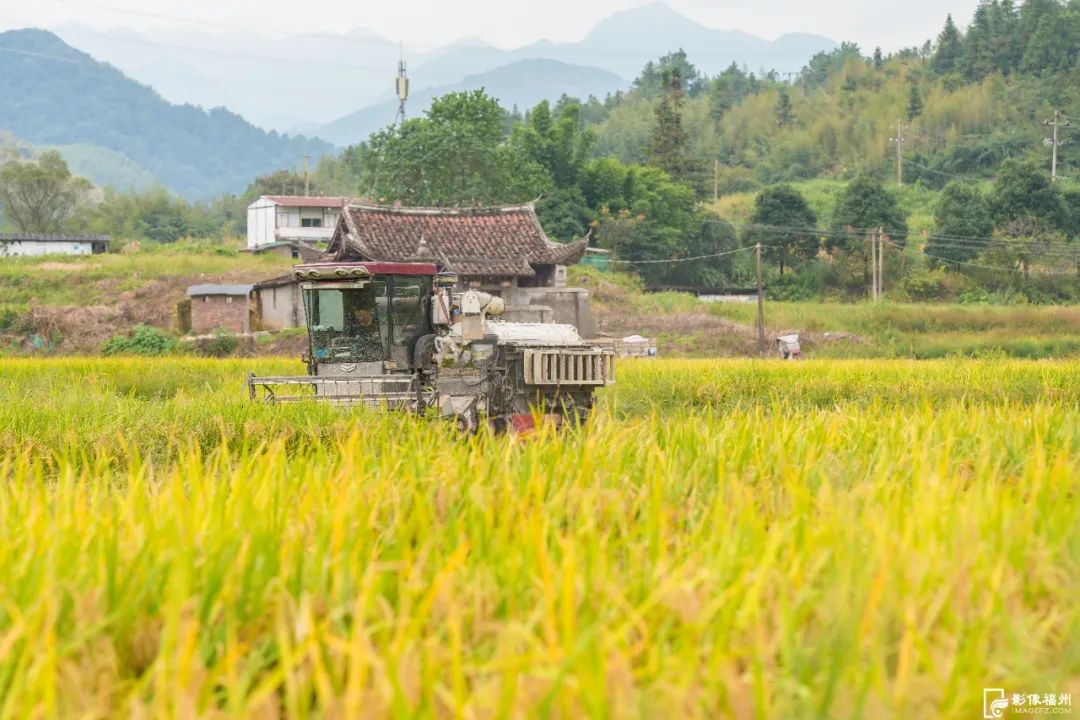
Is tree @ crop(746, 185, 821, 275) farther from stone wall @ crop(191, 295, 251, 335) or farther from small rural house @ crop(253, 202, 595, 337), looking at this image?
stone wall @ crop(191, 295, 251, 335)

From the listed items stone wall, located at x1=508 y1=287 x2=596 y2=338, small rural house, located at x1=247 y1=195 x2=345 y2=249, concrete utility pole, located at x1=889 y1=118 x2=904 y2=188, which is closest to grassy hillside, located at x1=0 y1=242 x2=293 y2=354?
small rural house, located at x1=247 y1=195 x2=345 y2=249

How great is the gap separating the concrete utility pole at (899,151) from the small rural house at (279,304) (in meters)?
47.4

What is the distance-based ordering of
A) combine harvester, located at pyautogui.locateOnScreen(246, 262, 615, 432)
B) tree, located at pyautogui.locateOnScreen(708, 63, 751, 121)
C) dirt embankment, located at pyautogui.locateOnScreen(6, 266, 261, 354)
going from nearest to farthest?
combine harvester, located at pyautogui.locateOnScreen(246, 262, 615, 432), dirt embankment, located at pyautogui.locateOnScreen(6, 266, 261, 354), tree, located at pyautogui.locateOnScreen(708, 63, 751, 121)

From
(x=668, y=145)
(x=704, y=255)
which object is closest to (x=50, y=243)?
(x=704, y=255)

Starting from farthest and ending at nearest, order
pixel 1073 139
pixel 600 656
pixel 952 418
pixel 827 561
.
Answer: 1. pixel 1073 139
2. pixel 952 418
3. pixel 827 561
4. pixel 600 656

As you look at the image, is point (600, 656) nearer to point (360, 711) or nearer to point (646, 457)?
point (360, 711)

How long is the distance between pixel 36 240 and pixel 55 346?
25.4 meters

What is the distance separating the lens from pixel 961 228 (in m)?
52.9

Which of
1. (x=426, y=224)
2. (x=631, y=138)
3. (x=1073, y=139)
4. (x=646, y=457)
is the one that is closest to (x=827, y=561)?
(x=646, y=457)

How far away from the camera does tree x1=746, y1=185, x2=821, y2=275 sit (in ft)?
178

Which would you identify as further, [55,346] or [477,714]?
[55,346]

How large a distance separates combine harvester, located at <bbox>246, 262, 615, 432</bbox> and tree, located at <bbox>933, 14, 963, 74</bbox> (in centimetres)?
9180

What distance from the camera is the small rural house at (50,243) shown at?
5752cm

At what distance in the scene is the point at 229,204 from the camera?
347 ft
